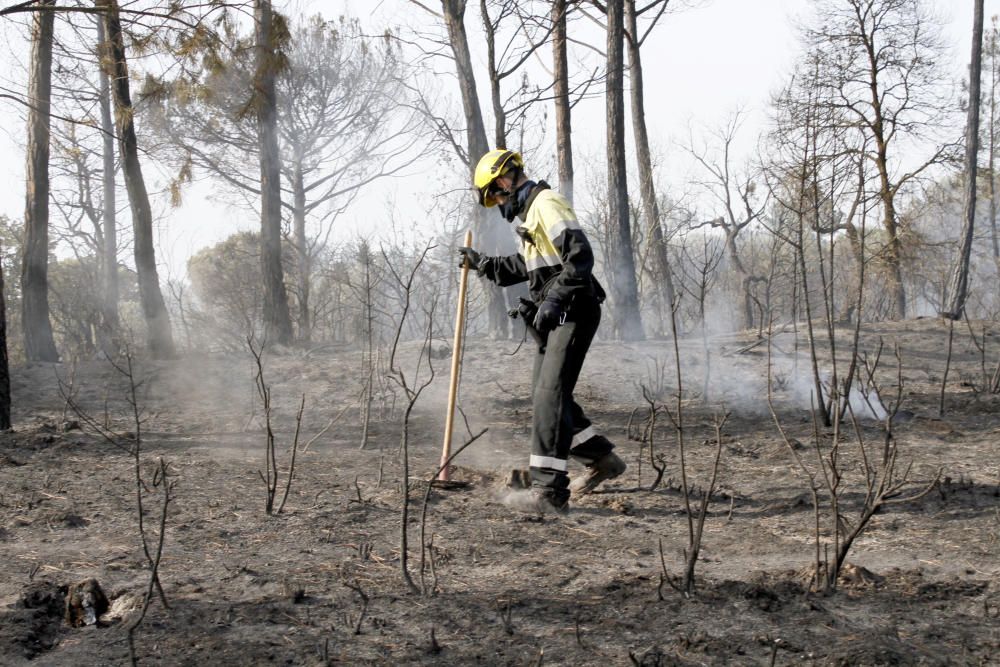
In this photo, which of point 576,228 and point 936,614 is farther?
point 576,228

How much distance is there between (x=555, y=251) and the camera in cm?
476

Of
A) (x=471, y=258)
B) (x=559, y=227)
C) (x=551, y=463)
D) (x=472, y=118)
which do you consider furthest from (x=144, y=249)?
(x=551, y=463)

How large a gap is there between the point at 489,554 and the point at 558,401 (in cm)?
107

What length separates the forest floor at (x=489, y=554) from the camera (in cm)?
278

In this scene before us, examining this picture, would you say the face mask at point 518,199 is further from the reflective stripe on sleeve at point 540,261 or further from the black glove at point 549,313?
the black glove at point 549,313

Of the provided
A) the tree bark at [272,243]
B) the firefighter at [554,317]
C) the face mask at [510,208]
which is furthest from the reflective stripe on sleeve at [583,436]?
the tree bark at [272,243]

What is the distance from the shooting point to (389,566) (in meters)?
3.66

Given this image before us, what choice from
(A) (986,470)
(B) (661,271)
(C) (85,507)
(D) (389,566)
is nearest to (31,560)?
(C) (85,507)

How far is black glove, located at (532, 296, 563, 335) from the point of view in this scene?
4.64m

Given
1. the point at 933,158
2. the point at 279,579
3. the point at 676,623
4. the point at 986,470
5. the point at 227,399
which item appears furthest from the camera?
the point at 933,158

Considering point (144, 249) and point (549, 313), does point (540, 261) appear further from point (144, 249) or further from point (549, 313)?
point (144, 249)

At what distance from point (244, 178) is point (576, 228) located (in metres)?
19.1

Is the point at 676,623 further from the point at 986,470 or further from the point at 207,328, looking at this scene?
the point at 207,328

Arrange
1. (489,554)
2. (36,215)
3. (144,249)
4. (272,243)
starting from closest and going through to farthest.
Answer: (489,554) < (36,215) < (144,249) < (272,243)
